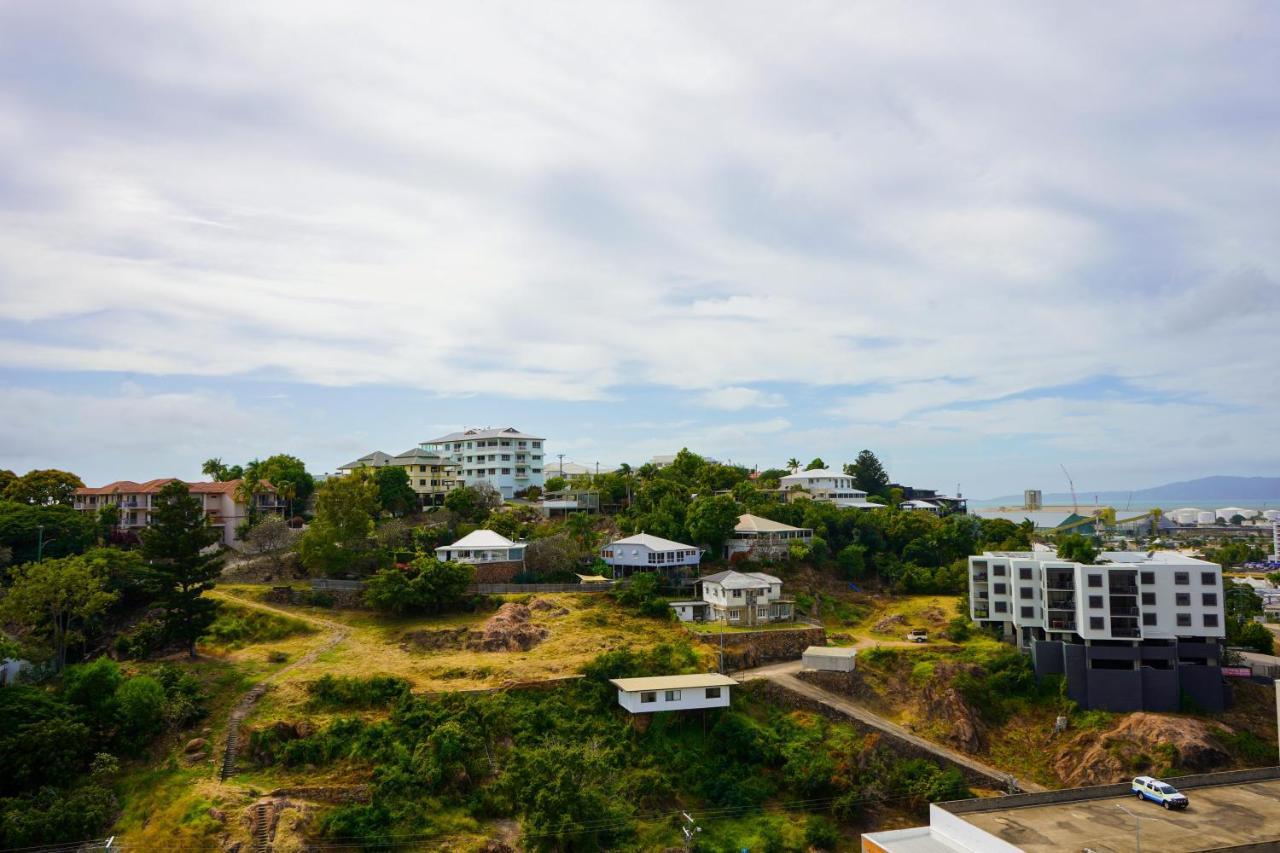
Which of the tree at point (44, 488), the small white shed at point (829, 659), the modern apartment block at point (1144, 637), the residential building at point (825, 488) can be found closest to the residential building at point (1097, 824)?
the modern apartment block at point (1144, 637)

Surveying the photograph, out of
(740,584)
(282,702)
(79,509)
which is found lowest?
(282,702)

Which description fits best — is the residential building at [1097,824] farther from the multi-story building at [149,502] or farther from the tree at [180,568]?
the multi-story building at [149,502]

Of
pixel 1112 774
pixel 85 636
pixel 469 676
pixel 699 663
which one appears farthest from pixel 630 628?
pixel 85 636

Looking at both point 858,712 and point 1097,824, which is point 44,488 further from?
point 1097,824

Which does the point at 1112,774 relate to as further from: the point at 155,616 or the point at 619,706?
the point at 155,616

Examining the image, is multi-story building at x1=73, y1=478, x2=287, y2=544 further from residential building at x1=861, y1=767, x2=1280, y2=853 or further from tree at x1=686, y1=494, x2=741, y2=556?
residential building at x1=861, y1=767, x2=1280, y2=853

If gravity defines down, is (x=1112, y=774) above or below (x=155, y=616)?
below
